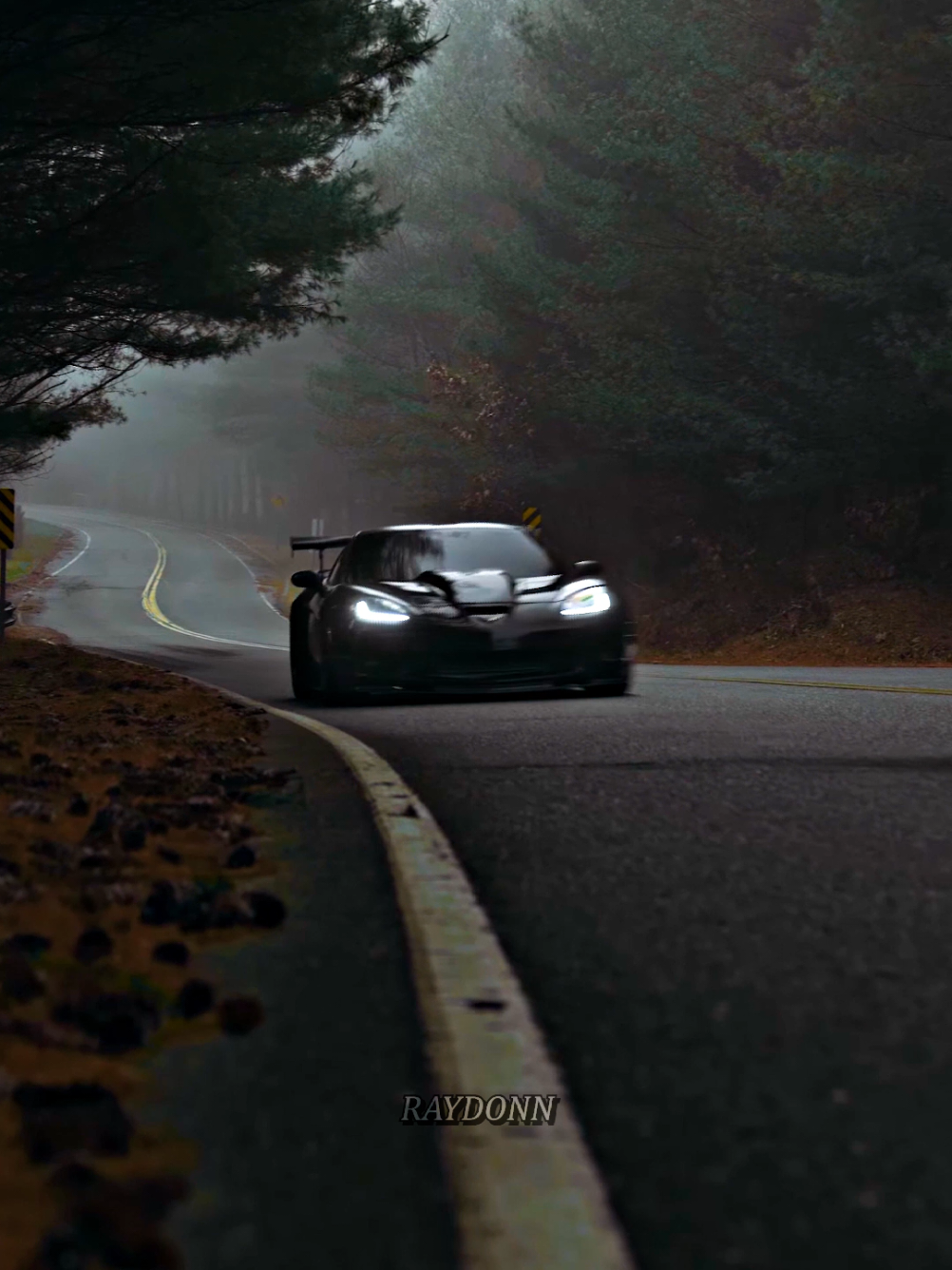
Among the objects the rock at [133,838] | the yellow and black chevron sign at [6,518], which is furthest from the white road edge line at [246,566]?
the rock at [133,838]

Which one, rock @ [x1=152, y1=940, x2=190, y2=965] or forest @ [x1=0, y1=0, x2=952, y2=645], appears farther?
forest @ [x1=0, y1=0, x2=952, y2=645]

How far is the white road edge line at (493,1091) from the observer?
2.23 meters

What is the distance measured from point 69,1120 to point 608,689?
1028cm

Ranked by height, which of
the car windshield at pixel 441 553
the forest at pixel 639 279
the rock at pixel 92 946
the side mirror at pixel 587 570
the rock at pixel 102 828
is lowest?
the rock at pixel 92 946

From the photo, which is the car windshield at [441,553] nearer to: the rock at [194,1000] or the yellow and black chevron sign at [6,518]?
the rock at [194,1000]

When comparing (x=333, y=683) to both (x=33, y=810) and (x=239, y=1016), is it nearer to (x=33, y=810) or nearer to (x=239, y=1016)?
(x=33, y=810)

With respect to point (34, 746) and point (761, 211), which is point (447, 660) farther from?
point (761, 211)

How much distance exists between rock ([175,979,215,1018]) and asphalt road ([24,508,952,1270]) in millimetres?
685

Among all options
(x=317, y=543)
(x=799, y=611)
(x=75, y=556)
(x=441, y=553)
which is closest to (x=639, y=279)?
(x=799, y=611)

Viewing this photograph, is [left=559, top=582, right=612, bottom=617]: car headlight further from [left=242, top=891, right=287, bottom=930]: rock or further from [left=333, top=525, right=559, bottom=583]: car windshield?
[left=242, top=891, right=287, bottom=930]: rock

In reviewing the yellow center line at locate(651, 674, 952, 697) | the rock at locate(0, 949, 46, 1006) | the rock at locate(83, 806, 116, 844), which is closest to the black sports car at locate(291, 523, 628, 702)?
A: the yellow center line at locate(651, 674, 952, 697)

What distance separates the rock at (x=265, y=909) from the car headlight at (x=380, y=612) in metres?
7.82

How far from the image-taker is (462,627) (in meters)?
12.1

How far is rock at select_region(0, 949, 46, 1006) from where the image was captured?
349cm
